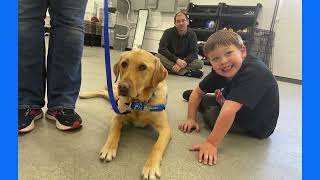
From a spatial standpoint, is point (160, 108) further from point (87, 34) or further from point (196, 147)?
point (87, 34)

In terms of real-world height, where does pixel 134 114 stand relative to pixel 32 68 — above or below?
below

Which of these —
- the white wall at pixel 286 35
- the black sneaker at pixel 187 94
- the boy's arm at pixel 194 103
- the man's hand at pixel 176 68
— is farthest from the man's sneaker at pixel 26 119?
the white wall at pixel 286 35

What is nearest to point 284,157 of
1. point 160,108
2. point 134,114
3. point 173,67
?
point 160,108

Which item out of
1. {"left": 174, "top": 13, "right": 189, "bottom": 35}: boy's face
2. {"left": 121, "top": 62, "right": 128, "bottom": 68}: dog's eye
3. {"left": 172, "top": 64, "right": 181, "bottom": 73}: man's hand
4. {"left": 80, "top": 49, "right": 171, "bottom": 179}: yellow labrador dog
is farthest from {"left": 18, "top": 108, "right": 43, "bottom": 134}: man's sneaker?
{"left": 174, "top": 13, "right": 189, "bottom": 35}: boy's face

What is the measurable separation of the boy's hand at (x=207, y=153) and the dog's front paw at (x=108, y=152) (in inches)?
17.4

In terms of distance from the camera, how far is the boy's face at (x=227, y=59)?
1.58 metres

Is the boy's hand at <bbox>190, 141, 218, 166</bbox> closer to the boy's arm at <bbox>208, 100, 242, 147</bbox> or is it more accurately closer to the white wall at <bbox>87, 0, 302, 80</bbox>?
the boy's arm at <bbox>208, 100, 242, 147</bbox>

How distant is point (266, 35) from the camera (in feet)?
18.1

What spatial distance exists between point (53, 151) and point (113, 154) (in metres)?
0.29

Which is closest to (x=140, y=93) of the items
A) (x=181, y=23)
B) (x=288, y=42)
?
(x=181, y=23)

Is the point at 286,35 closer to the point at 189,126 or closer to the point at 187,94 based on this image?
the point at 187,94

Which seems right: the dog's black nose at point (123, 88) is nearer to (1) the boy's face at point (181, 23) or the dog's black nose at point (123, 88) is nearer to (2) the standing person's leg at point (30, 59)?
(2) the standing person's leg at point (30, 59)

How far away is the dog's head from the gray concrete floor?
0.31 metres

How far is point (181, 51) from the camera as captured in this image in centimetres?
443
